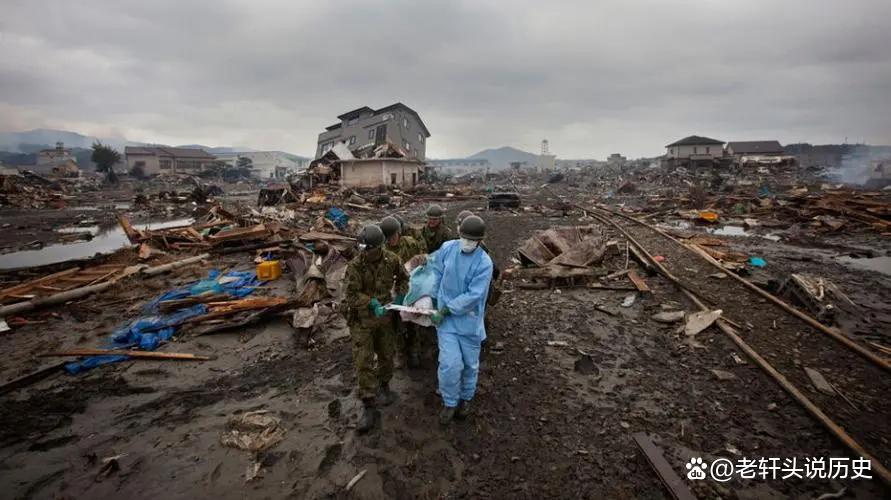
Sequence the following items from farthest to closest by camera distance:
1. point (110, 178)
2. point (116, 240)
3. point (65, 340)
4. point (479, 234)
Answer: point (110, 178)
point (116, 240)
point (65, 340)
point (479, 234)

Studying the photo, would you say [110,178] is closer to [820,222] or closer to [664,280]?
[664,280]

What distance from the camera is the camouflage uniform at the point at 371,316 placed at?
3578 millimetres

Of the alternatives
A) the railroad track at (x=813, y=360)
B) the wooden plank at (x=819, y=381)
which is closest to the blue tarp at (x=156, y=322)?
the railroad track at (x=813, y=360)

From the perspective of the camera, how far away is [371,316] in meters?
3.60

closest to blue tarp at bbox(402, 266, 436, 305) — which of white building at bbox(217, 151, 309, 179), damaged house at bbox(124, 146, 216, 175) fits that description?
damaged house at bbox(124, 146, 216, 175)

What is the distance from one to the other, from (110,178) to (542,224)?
160ft

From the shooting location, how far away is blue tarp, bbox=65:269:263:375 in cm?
479

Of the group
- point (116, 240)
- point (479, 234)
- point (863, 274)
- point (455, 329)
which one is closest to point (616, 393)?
point (455, 329)

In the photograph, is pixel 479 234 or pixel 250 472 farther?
pixel 479 234

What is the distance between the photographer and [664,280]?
25.1 ft

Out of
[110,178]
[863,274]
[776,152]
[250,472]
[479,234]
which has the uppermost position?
[776,152]

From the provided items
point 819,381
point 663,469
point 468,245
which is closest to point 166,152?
point 468,245

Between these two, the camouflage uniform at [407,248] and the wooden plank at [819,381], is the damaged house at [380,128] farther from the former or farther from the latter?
the wooden plank at [819,381]

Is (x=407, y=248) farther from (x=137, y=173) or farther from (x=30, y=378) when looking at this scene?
(x=137, y=173)
